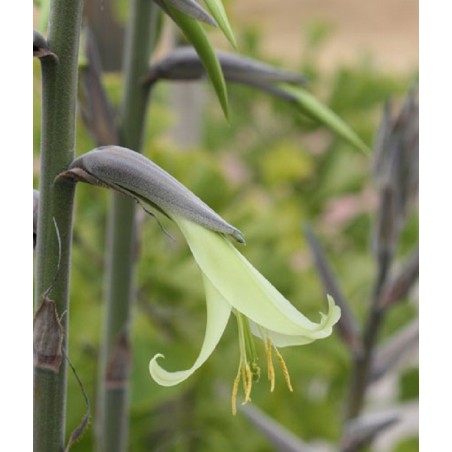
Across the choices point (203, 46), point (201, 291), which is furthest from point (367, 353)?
point (203, 46)

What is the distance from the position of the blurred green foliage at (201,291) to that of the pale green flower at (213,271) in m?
0.12

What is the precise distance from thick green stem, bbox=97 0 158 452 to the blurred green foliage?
3 centimetres

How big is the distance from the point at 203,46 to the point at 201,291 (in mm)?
314

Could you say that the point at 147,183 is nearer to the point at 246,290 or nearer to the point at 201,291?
the point at 246,290

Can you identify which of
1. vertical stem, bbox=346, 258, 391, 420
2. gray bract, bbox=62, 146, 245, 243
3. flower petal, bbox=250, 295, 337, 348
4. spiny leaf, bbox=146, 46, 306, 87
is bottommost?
vertical stem, bbox=346, 258, 391, 420

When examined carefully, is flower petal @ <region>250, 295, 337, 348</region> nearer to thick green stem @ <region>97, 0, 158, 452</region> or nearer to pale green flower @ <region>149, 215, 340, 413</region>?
pale green flower @ <region>149, 215, 340, 413</region>

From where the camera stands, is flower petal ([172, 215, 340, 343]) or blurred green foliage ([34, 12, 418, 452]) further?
blurred green foliage ([34, 12, 418, 452])

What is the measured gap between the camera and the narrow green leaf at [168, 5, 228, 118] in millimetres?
250

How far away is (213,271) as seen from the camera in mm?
212

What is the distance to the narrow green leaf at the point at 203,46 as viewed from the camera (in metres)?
0.25

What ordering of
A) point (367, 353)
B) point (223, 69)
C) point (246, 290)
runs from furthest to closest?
point (367, 353), point (223, 69), point (246, 290)

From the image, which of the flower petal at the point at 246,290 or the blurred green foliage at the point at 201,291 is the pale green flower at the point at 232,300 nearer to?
the flower petal at the point at 246,290

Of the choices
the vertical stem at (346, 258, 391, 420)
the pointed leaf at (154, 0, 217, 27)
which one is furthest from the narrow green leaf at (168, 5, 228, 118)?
the vertical stem at (346, 258, 391, 420)
